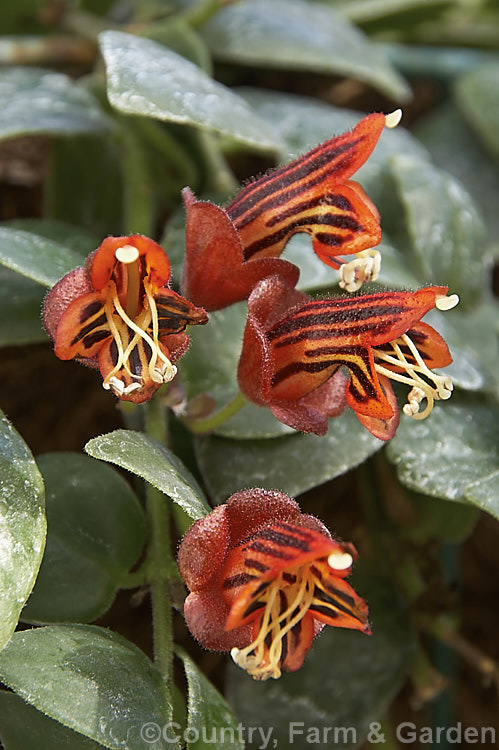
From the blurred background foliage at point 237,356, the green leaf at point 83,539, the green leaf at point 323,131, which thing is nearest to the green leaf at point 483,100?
the blurred background foliage at point 237,356

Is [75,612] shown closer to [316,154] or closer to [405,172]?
[316,154]

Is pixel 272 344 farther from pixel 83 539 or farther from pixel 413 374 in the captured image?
pixel 83 539

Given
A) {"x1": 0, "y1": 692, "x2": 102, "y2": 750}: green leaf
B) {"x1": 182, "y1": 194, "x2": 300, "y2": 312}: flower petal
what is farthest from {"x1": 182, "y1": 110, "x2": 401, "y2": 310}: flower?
{"x1": 0, "y1": 692, "x2": 102, "y2": 750}: green leaf

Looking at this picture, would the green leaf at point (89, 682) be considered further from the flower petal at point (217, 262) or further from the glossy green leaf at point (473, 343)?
the glossy green leaf at point (473, 343)

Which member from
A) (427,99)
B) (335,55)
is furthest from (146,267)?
(427,99)

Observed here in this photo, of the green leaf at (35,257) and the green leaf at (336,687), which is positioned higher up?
the green leaf at (35,257)

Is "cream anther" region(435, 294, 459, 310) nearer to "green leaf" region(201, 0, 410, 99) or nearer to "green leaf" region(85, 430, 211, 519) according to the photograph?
"green leaf" region(85, 430, 211, 519)

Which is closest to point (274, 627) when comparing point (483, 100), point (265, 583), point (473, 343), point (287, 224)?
point (265, 583)
